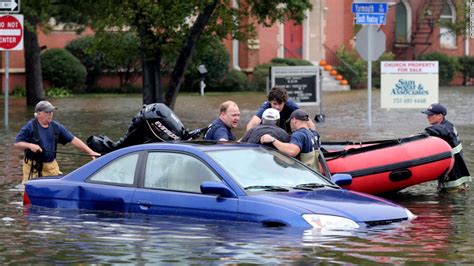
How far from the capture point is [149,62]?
100ft

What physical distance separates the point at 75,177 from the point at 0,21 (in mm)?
14855

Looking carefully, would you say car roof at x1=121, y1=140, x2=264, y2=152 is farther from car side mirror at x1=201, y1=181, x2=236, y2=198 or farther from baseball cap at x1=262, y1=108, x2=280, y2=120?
baseball cap at x1=262, y1=108, x2=280, y2=120

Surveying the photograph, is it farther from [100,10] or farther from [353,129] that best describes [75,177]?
[100,10]

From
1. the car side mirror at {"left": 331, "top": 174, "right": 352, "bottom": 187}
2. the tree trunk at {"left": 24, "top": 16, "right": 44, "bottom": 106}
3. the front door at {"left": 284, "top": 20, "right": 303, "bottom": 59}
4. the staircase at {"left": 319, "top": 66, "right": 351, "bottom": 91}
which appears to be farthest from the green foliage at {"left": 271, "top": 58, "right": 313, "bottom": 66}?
the car side mirror at {"left": 331, "top": 174, "right": 352, "bottom": 187}

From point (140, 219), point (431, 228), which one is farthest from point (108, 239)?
point (431, 228)

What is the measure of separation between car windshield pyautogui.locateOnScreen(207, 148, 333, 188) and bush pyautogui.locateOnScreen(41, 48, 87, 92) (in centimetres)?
3202

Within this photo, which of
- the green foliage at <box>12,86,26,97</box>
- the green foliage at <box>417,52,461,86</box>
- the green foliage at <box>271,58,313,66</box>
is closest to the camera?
the green foliage at <box>12,86,26,97</box>

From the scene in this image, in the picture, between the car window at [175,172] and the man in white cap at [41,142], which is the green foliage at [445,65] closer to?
the man in white cap at [41,142]

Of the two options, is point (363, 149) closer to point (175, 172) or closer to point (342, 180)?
point (342, 180)

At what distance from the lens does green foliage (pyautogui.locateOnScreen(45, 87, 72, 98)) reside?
42.8 meters

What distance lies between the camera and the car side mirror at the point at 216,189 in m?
11.0

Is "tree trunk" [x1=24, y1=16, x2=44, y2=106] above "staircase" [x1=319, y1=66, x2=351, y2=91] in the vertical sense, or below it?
above

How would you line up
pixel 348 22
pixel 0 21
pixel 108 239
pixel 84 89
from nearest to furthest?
pixel 108 239
pixel 0 21
pixel 84 89
pixel 348 22

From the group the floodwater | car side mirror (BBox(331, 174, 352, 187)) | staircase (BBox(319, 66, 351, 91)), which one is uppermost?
car side mirror (BBox(331, 174, 352, 187))
